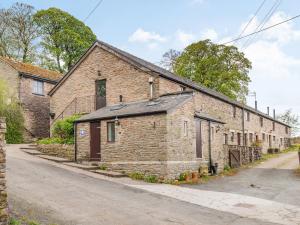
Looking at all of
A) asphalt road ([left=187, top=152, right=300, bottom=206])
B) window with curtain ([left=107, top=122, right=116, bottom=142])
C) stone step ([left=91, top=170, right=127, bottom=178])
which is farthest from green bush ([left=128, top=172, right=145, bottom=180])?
window with curtain ([left=107, top=122, right=116, bottom=142])

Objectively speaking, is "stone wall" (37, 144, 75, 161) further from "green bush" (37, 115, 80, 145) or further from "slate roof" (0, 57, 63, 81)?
"slate roof" (0, 57, 63, 81)

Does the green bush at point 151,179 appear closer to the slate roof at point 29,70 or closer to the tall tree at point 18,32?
the slate roof at point 29,70

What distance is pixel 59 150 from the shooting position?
2308 cm

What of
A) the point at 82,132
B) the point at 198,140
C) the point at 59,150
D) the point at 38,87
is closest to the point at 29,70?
the point at 38,87

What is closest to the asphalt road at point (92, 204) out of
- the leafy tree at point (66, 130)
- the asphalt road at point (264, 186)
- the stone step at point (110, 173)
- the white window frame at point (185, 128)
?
the stone step at point (110, 173)

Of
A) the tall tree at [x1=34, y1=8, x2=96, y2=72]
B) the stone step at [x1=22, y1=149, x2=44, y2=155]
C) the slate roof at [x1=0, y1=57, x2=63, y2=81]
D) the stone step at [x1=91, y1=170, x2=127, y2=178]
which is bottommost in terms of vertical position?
the stone step at [x1=91, y1=170, x2=127, y2=178]

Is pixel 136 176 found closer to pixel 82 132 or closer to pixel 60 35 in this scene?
pixel 82 132

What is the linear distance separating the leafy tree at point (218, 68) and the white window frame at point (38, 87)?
62.2 ft

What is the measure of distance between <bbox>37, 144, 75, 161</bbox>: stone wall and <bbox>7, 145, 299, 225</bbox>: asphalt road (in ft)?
18.9

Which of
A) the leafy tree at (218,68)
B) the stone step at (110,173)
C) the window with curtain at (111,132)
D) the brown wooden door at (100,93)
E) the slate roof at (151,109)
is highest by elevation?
the leafy tree at (218,68)

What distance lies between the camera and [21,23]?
41250 mm

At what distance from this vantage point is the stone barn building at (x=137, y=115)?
1830 centimetres

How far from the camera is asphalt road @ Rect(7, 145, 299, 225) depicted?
9688mm

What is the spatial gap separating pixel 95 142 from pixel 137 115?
3.81 meters
